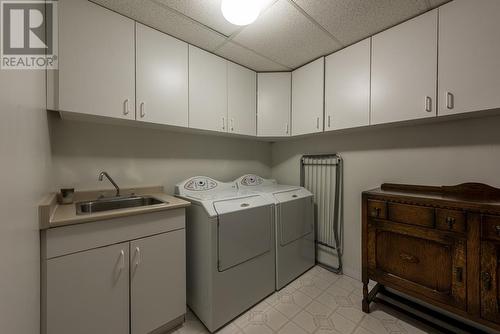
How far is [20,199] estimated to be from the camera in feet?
2.48

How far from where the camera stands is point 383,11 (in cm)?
142

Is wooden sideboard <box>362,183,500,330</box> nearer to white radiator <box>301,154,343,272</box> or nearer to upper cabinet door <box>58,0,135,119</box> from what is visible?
white radiator <box>301,154,343,272</box>

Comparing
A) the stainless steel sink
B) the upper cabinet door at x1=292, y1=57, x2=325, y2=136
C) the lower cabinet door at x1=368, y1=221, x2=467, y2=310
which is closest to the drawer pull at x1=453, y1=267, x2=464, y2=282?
the lower cabinet door at x1=368, y1=221, x2=467, y2=310

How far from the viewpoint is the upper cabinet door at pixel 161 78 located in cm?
152

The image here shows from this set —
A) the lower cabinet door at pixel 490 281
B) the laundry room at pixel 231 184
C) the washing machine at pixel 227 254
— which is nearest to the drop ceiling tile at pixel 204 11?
the laundry room at pixel 231 184

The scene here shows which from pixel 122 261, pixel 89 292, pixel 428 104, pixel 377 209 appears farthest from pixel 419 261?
pixel 89 292

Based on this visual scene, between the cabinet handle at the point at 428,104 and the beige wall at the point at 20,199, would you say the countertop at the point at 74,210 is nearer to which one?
the beige wall at the point at 20,199

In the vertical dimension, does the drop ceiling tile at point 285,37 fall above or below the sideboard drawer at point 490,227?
above

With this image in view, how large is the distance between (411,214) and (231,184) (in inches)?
63.7

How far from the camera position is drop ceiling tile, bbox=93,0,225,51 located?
4.44 ft

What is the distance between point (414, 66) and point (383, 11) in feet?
1.50

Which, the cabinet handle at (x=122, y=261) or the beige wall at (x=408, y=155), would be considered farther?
the beige wall at (x=408, y=155)

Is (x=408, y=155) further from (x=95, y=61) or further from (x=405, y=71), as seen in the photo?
(x=95, y=61)

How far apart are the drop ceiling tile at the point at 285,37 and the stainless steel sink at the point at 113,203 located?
5.22ft
